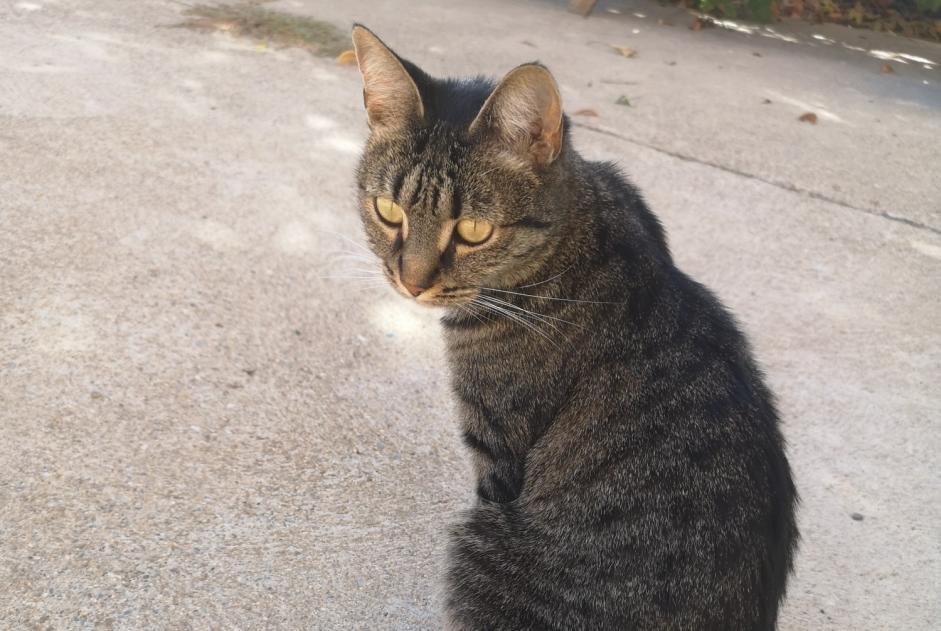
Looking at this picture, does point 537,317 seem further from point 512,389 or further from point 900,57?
point 900,57

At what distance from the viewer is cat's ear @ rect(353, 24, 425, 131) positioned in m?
2.11

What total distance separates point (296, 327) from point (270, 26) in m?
3.40

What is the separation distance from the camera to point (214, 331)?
10.0 feet

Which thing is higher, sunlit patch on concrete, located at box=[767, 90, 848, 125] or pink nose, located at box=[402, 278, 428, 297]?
pink nose, located at box=[402, 278, 428, 297]

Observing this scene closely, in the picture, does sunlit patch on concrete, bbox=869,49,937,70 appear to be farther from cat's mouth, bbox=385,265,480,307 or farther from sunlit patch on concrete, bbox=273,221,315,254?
cat's mouth, bbox=385,265,480,307

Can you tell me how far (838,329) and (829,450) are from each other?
0.79 m

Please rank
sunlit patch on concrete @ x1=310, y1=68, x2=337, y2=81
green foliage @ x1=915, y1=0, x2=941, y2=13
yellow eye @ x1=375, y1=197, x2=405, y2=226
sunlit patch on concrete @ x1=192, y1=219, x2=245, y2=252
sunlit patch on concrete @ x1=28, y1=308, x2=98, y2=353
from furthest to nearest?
green foliage @ x1=915, y1=0, x2=941, y2=13, sunlit patch on concrete @ x1=310, y1=68, x2=337, y2=81, sunlit patch on concrete @ x1=192, y1=219, x2=245, y2=252, sunlit patch on concrete @ x1=28, y1=308, x2=98, y2=353, yellow eye @ x1=375, y1=197, x2=405, y2=226

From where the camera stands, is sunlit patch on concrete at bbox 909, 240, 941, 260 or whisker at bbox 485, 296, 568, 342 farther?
sunlit patch on concrete at bbox 909, 240, 941, 260

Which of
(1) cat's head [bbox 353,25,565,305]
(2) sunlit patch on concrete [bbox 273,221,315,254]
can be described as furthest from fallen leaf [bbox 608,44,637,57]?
(1) cat's head [bbox 353,25,565,305]

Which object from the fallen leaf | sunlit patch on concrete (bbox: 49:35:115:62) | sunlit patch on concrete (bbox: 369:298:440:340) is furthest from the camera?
the fallen leaf

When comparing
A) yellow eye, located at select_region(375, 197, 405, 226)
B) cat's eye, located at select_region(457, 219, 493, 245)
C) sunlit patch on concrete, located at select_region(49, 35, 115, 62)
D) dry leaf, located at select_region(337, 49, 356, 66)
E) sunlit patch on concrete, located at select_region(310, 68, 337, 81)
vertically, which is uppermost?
cat's eye, located at select_region(457, 219, 493, 245)

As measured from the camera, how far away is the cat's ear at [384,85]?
211 cm

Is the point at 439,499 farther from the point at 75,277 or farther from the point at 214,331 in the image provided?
the point at 75,277

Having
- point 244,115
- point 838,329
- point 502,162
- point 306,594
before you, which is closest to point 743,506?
point 502,162
